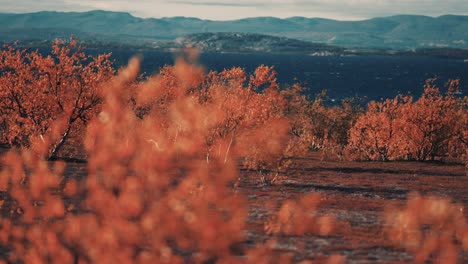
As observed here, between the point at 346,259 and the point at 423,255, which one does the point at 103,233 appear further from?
the point at 423,255

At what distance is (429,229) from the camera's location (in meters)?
20.9

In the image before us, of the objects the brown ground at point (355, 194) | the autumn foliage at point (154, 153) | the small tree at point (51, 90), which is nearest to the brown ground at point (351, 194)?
the brown ground at point (355, 194)

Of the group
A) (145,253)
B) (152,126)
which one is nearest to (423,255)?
(145,253)

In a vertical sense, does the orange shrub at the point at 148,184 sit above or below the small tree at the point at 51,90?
below

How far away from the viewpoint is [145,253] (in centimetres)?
1606

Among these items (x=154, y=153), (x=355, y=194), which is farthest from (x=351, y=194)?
(x=154, y=153)

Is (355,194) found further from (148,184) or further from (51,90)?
(51,90)

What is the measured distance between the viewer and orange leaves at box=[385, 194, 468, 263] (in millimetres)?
18109

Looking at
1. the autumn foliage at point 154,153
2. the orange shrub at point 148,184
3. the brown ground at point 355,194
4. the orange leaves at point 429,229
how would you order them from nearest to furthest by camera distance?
the orange shrub at point 148,184, the autumn foliage at point 154,153, the brown ground at point 355,194, the orange leaves at point 429,229

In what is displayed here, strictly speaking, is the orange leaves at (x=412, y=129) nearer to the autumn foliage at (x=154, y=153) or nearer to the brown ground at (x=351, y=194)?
the autumn foliage at (x=154, y=153)

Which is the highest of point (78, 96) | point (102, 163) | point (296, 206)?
point (78, 96)

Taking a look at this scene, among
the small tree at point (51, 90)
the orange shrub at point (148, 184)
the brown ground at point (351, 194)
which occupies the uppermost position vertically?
the small tree at point (51, 90)

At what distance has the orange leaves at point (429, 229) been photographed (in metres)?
18.1

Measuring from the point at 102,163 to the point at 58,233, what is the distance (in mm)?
7371
